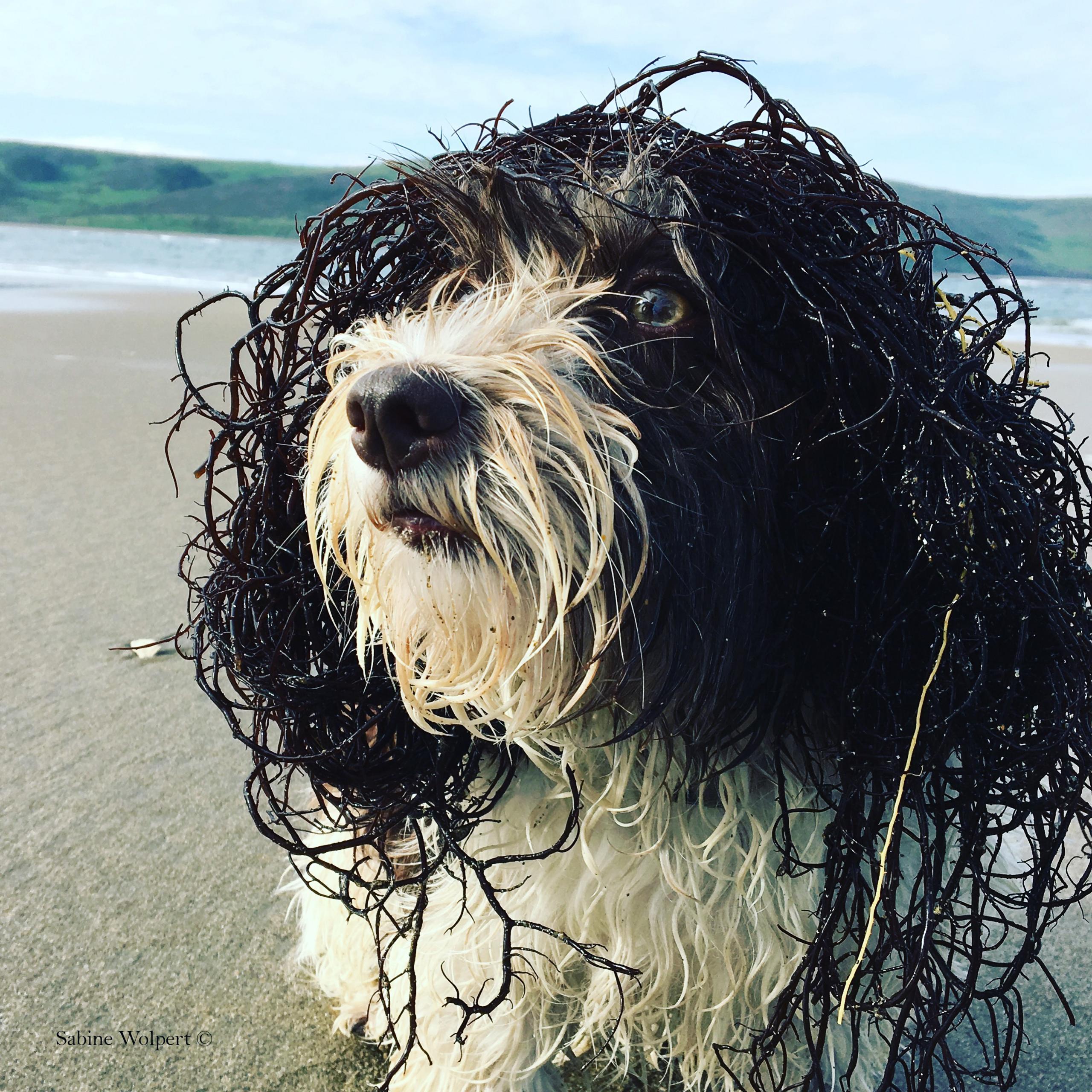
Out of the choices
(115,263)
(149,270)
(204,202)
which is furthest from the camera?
(204,202)

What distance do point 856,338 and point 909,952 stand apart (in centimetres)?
83

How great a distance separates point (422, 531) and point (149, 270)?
902 inches

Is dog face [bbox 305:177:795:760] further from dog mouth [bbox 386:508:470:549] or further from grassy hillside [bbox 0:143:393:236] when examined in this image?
grassy hillside [bbox 0:143:393:236]

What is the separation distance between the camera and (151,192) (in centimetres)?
6362

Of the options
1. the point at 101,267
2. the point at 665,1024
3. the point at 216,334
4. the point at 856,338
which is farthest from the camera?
the point at 101,267

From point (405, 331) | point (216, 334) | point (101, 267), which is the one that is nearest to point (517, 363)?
point (405, 331)

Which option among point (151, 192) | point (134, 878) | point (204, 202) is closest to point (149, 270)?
point (134, 878)

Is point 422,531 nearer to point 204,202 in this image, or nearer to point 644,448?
point 644,448

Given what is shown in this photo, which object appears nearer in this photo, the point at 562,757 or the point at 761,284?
the point at 761,284

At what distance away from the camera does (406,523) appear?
4.29 ft

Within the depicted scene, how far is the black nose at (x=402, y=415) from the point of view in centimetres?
120

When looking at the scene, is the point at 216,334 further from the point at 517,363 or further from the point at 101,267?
the point at 101,267

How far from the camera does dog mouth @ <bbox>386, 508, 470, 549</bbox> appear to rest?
1299 millimetres

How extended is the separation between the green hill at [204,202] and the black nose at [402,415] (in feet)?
108
